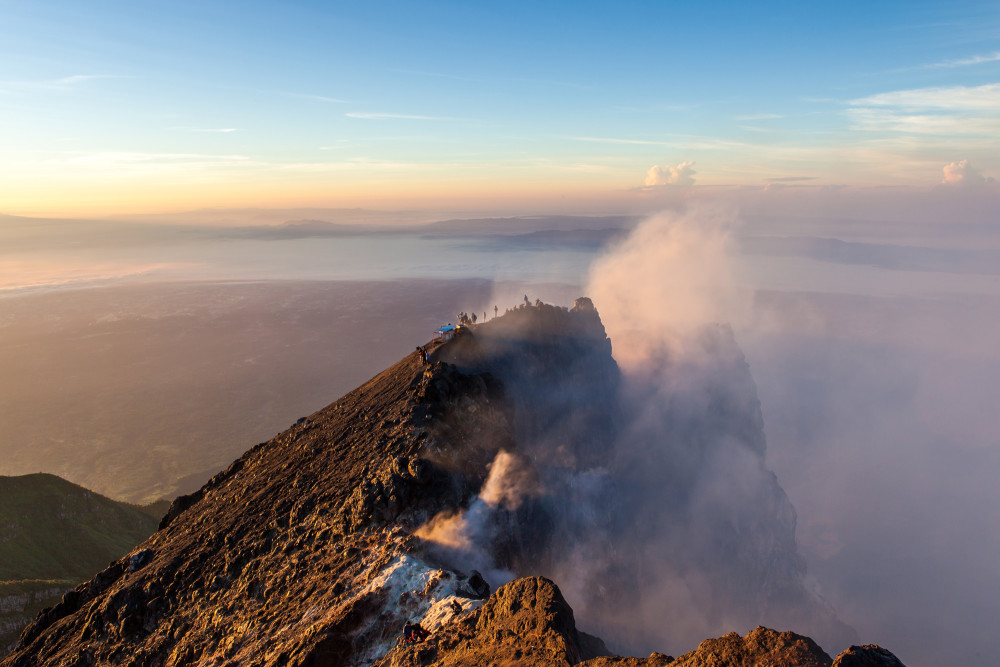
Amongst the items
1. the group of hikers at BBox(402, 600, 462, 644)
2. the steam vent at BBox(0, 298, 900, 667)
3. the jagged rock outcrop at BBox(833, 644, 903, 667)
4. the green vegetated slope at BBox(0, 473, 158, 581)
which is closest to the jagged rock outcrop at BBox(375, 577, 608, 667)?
the steam vent at BBox(0, 298, 900, 667)

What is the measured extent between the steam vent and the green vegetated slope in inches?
2463

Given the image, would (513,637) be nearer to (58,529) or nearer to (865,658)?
(865,658)

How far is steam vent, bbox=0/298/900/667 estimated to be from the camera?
2380 centimetres

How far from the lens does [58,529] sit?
94.8 metres

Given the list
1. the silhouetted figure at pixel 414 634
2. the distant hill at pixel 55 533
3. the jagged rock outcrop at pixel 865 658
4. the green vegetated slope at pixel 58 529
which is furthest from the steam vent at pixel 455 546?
the green vegetated slope at pixel 58 529

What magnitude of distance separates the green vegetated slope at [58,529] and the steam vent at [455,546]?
6255cm

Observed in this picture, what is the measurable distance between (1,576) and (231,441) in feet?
376

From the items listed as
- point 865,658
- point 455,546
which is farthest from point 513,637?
point 865,658

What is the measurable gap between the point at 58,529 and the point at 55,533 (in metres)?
1.04

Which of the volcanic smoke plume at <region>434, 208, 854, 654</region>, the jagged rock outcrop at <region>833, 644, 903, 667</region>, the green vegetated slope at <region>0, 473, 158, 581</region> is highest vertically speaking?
the jagged rock outcrop at <region>833, 644, 903, 667</region>

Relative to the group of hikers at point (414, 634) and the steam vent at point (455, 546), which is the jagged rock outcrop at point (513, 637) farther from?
the group of hikers at point (414, 634)

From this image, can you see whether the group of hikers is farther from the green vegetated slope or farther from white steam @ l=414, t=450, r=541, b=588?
the green vegetated slope

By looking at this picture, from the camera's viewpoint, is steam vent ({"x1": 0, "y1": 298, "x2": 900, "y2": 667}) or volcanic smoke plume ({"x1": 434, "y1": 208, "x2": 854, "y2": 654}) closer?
steam vent ({"x1": 0, "y1": 298, "x2": 900, "y2": 667})

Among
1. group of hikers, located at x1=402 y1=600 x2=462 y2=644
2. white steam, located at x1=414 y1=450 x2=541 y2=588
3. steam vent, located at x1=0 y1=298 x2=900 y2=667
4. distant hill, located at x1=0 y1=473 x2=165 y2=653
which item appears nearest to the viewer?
group of hikers, located at x1=402 y1=600 x2=462 y2=644
